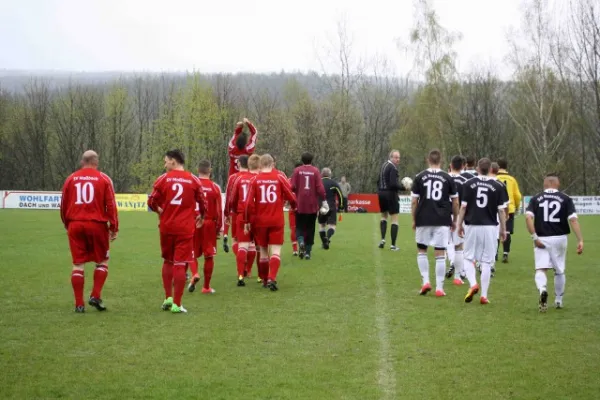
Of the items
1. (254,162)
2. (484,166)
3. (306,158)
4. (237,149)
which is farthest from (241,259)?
(484,166)

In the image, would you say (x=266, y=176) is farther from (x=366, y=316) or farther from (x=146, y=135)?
(x=146, y=135)

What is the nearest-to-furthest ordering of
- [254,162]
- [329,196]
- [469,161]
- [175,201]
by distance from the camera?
[175,201], [254,162], [469,161], [329,196]

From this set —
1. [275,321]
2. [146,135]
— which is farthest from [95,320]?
[146,135]

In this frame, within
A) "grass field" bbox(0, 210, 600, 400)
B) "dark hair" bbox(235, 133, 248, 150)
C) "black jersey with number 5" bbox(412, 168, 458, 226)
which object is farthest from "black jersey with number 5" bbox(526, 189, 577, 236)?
"dark hair" bbox(235, 133, 248, 150)

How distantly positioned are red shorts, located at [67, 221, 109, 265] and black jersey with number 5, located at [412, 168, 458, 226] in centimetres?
450

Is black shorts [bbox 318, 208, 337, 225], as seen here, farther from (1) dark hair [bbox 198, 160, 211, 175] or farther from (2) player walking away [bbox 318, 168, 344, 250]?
(1) dark hair [bbox 198, 160, 211, 175]

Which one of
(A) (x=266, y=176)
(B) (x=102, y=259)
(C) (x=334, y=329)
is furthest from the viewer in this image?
(A) (x=266, y=176)

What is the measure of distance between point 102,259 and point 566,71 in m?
46.6

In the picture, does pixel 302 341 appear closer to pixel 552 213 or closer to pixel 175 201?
pixel 175 201

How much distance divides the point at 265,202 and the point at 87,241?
3.01 metres

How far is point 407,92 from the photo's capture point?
242ft

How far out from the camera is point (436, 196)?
11.1 meters

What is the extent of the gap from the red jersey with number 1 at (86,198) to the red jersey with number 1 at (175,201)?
2.21 feet

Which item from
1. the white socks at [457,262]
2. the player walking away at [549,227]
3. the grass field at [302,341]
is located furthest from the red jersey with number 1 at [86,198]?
the white socks at [457,262]
